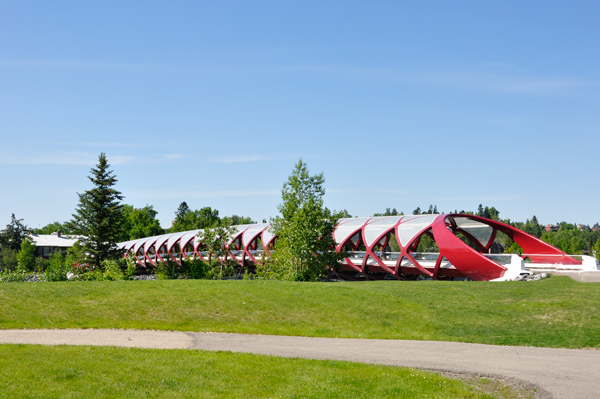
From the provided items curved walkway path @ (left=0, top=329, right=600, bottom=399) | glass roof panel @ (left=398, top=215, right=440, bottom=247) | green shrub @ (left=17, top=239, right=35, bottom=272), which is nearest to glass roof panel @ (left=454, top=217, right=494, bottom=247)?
glass roof panel @ (left=398, top=215, right=440, bottom=247)

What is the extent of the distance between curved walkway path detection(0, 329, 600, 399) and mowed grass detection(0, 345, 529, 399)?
1.00 m

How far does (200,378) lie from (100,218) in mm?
41040

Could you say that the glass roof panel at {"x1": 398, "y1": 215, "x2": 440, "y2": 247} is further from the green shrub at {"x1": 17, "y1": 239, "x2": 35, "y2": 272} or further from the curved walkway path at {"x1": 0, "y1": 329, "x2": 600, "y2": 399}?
the green shrub at {"x1": 17, "y1": 239, "x2": 35, "y2": 272}

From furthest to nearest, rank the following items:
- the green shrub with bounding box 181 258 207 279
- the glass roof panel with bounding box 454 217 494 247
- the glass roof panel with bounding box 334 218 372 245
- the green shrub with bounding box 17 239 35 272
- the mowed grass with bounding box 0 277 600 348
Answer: the green shrub with bounding box 17 239 35 272 → the glass roof panel with bounding box 334 218 372 245 → the green shrub with bounding box 181 258 207 279 → the glass roof panel with bounding box 454 217 494 247 → the mowed grass with bounding box 0 277 600 348

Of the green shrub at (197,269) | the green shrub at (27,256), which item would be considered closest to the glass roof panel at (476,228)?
the green shrub at (197,269)

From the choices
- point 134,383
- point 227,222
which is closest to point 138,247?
point 227,222

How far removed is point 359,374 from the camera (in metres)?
9.86

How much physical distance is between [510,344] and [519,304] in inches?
222

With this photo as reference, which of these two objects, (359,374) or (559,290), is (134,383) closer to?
(359,374)

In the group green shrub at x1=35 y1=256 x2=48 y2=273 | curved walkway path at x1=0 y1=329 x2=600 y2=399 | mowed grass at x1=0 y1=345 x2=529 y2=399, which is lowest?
green shrub at x1=35 y1=256 x2=48 y2=273

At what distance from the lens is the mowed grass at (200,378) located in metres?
8.38

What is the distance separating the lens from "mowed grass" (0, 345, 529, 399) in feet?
27.5

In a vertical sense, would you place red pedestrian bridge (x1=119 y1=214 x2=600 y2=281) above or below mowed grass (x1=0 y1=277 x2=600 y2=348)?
above

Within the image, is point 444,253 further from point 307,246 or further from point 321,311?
point 321,311
